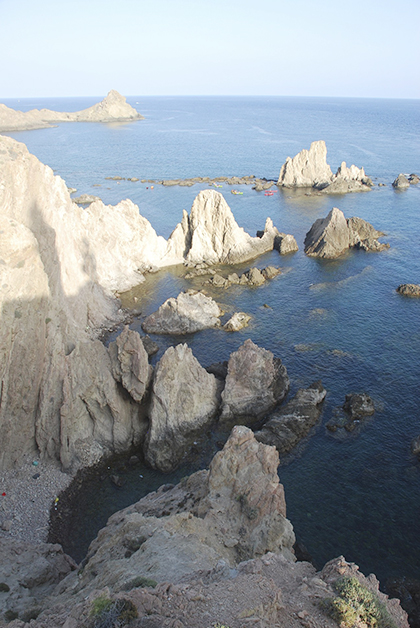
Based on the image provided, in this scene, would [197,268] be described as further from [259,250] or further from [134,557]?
[134,557]

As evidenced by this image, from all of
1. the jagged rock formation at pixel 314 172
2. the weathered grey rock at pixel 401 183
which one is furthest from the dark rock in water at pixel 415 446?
the weathered grey rock at pixel 401 183

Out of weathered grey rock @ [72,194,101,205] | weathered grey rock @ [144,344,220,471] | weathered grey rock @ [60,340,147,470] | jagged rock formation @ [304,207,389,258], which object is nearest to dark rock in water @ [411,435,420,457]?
weathered grey rock @ [144,344,220,471]

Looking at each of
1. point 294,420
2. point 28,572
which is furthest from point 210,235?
point 28,572

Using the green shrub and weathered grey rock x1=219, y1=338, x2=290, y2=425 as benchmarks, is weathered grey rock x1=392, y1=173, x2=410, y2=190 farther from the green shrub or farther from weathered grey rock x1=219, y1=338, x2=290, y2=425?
the green shrub

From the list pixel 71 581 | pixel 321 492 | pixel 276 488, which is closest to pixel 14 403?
pixel 71 581

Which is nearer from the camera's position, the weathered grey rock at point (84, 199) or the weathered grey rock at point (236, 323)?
the weathered grey rock at point (236, 323)

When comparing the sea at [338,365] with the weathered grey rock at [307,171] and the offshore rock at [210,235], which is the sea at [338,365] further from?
the weathered grey rock at [307,171]
